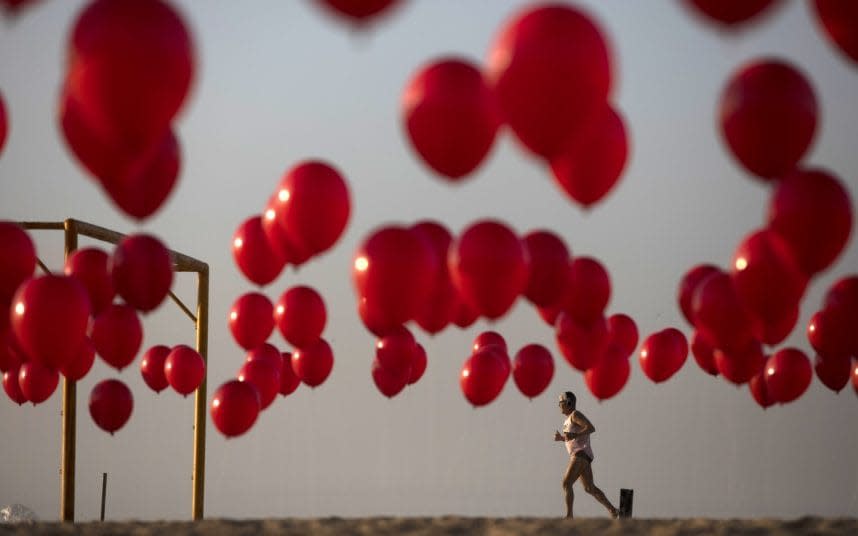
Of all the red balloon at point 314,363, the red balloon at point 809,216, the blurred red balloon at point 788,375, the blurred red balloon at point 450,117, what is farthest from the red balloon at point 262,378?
the red balloon at point 809,216

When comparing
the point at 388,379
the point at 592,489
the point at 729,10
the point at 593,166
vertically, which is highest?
the point at 729,10

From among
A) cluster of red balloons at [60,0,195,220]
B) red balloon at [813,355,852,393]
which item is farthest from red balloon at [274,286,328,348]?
red balloon at [813,355,852,393]

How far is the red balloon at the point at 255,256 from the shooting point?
7570mm

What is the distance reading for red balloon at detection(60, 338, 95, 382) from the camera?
894 centimetres

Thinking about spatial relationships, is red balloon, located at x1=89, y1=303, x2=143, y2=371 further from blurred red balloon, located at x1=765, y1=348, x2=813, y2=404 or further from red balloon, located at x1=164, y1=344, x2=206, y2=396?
blurred red balloon, located at x1=765, y1=348, x2=813, y2=404

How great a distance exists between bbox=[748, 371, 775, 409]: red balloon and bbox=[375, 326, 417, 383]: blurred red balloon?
2.90 m

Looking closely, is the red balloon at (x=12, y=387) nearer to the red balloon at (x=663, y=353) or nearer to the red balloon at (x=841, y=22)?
the red balloon at (x=663, y=353)

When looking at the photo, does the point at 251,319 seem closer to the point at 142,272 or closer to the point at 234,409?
the point at 234,409

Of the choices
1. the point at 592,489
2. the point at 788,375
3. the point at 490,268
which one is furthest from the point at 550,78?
the point at 592,489

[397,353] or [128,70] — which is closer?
[128,70]

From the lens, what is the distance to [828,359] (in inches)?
368

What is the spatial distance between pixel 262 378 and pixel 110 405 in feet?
4.66

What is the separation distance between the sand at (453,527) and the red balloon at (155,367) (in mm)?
1582

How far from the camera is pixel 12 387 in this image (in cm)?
1021
